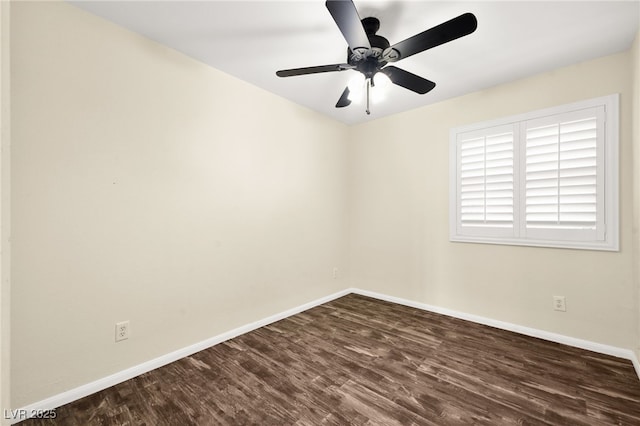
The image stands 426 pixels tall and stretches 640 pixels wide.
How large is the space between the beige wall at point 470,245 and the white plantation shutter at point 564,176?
153 mm

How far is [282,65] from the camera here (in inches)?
93.5

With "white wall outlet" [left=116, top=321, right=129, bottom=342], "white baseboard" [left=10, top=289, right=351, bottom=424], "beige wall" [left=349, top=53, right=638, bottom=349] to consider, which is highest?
"beige wall" [left=349, top=53, right=638, bottom=349]

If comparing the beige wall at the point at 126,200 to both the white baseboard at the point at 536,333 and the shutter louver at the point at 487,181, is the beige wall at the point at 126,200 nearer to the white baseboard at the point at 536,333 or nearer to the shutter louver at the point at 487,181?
the white baseboard at the point at 536,333

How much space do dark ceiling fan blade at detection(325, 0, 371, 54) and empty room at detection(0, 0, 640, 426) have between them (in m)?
0.02

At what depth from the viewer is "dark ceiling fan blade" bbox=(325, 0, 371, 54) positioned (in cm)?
124

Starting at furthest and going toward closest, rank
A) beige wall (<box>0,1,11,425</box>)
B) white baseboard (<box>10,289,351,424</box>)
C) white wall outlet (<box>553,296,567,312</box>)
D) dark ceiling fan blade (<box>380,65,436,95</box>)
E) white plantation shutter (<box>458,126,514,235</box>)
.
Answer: white plantation shutter (<box>458,126,514,235</box>) < white wall outlet (<box>553,296,567,312</box>) < dark ceiling fan blade (<box>380,65,436,95</box>) < white baseboard (<box>10,289,351,424</box>) < beige wall (<box>0,1,11,425</box>)

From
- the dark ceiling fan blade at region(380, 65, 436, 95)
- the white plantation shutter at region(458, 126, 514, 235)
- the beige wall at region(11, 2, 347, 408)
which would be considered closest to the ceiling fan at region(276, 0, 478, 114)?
the dark ceiling fan blade at region(380, 65, 436, 95)

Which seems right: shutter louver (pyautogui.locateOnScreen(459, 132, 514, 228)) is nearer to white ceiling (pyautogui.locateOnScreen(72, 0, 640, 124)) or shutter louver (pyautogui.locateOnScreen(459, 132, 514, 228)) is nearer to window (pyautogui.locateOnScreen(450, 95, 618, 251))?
window (pyautogui.locateOnScreen(450, 95, 618, 251))

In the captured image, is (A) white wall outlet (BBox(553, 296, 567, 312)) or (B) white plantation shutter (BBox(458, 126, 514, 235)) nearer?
(A) white wall outlet (BBox(553, 296, 567, 312))

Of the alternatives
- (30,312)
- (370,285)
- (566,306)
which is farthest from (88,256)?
(566,306)

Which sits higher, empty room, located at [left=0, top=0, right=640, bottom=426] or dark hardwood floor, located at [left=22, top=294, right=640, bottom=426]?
empty room, located at [left=0, top=0, right=640, bottom=426]

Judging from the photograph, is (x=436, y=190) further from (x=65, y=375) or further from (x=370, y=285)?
(x=65, y=375)

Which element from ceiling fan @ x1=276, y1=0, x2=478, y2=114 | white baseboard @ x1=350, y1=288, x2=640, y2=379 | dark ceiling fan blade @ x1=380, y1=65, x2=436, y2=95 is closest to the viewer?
ceiling fan @ x1=276, y1=0, x2=478, y2=114

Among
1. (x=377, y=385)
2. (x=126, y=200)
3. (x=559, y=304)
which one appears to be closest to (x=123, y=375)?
(x=126, y=200)
